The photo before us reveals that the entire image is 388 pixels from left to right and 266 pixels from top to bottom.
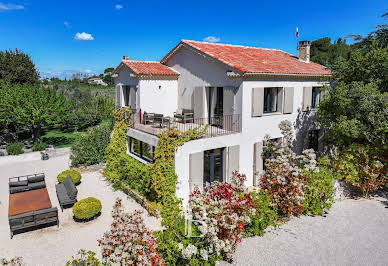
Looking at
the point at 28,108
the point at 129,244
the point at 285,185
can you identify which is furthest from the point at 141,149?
the point at 28,108

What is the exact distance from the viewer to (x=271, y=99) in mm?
16781

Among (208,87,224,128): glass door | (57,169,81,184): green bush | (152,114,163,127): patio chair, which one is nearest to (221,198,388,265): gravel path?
(208,87,224,128): glass door

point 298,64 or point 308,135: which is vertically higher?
point 298,64

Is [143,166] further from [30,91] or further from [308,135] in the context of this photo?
[30,91]

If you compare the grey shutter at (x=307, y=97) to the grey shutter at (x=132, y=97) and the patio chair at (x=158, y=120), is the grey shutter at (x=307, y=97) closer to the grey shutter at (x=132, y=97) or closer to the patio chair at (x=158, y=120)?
the patio chair at (x=158, y=120)

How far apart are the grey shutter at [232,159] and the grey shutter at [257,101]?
224 centimetres

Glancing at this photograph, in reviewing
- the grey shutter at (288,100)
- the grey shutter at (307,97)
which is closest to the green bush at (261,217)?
the grey shutter at (288,100)

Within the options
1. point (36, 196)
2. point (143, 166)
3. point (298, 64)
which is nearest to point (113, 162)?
point (143, 166)

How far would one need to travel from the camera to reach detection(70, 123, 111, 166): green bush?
69.8 ft

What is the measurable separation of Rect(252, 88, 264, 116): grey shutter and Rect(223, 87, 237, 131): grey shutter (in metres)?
1.18

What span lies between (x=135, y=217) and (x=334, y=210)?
1034 cm

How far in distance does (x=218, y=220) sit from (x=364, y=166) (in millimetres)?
9801

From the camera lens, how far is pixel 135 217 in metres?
7.21

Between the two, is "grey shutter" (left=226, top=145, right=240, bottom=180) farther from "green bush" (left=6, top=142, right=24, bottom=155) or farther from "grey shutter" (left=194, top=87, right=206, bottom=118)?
"green bush" (left=6, top=142, right=24, bottom=155)
